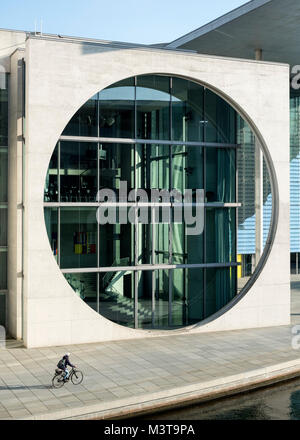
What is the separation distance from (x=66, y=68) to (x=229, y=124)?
6.82 m

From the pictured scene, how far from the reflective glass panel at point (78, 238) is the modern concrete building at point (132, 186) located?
0.04 metres

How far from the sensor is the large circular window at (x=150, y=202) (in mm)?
21359

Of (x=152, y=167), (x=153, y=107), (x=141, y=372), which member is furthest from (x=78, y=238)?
(x=141, y=372)

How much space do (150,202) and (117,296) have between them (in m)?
3.60

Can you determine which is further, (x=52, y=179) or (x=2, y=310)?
(x=2, y=310)

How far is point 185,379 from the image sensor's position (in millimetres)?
16828

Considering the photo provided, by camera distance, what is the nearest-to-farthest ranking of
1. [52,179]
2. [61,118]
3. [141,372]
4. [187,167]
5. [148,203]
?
[141,372] → [61,118] → [52,179] → [148,203] → [187,167]

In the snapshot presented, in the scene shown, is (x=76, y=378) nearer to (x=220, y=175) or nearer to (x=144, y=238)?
(x=144, y=238)

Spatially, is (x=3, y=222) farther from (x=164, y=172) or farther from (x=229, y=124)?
(x=229, y=124)

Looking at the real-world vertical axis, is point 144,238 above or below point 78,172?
below

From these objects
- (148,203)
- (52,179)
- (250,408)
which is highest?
(52,179)

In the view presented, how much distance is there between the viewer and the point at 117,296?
22047 millimetres

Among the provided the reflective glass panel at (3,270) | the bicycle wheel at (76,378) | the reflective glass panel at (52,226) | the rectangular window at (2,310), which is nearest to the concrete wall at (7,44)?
the reflective glass panel at (52,226)
